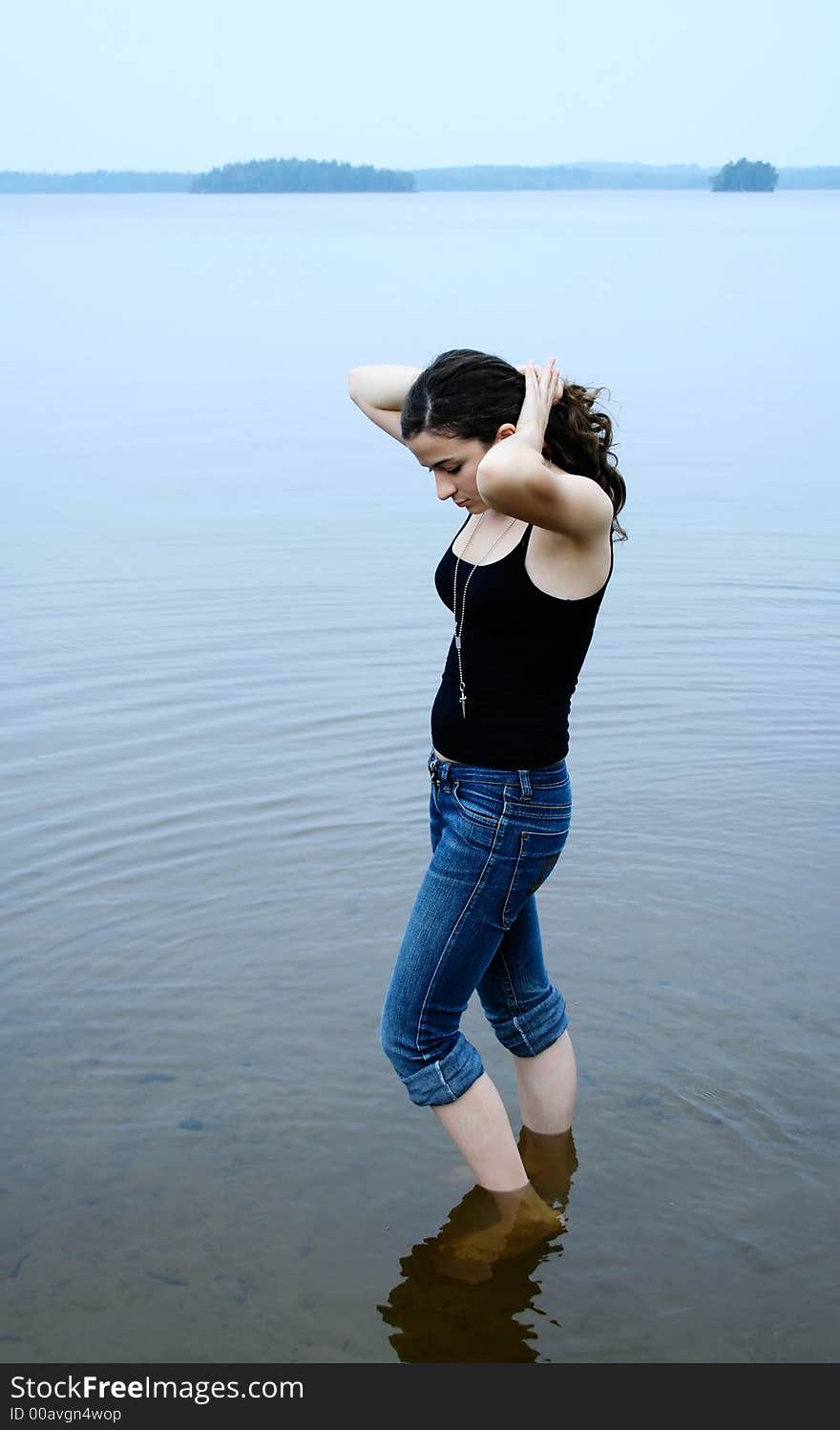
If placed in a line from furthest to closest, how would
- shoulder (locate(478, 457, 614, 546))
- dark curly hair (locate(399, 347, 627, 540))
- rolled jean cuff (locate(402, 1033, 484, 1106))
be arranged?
rolled jean cuff (locate(402, 1033, 484, 1106)), dark curly hair (locate(399, 347, 627, 540)), shoulder (locate(478, 457, 614, 546))

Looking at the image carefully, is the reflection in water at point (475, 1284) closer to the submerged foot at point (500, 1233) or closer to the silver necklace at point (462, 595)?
the submerged foot at point (500, 1233)

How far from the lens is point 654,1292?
11.7 feet

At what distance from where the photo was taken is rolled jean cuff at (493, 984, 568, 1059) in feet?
12.6

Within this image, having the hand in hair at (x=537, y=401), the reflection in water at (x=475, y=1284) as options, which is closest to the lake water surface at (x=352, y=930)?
the reflection in water at (x=475, y=1284)

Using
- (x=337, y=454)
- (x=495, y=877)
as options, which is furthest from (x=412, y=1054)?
(x=337, y=454)

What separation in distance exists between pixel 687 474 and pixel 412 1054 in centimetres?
Result: 1158

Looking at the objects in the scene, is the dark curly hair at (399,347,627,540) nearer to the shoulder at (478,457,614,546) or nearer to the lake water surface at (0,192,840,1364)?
the shoulder at (478,457,614,546)

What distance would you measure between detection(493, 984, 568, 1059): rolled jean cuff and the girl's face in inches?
49.5

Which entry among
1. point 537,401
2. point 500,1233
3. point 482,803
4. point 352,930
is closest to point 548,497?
point 537,401

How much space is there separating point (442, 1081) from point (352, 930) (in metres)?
1.93

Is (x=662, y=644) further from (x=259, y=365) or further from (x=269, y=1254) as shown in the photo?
(x=259, y=365)

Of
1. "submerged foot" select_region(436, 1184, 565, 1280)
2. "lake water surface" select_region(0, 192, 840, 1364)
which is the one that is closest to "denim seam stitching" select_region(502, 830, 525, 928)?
"submerged foot" select_region(436, 1184, 565, 1280)

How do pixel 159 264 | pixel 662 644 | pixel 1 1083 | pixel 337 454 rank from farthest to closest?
pixel 159 264
pixel 337 454
pixel 662 644
pixel 1 1083

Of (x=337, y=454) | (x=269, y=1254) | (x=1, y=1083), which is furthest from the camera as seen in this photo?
(x=337, y=454)
